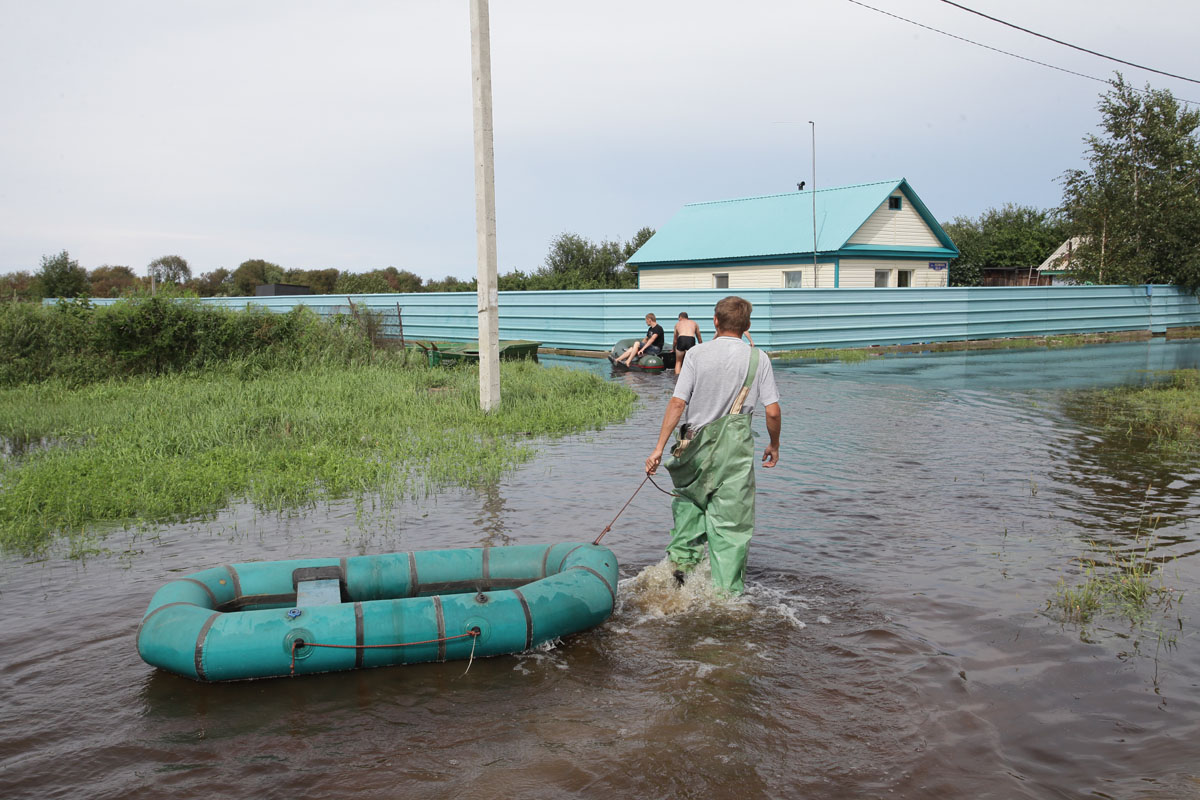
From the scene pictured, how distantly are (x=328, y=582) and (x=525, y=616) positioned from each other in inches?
49.3

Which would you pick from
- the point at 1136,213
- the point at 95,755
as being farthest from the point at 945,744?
the point at 1136,213

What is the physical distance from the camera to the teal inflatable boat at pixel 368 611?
4504 mm

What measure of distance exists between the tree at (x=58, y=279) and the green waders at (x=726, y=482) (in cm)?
A: 5100

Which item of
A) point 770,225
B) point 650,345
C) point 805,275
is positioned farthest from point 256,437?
point 770,225

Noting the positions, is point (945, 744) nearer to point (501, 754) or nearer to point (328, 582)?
point (501, 754)

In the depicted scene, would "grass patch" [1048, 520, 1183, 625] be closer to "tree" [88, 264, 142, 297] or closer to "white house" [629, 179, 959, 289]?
"white house" [629, 179, 959, 289]

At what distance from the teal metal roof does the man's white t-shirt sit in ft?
84.0

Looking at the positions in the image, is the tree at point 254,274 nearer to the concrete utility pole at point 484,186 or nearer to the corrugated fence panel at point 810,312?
the corrugated fence panel at point 810,312

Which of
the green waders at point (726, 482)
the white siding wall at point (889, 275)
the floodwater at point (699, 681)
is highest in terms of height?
the white siding wall at point (889, 275)

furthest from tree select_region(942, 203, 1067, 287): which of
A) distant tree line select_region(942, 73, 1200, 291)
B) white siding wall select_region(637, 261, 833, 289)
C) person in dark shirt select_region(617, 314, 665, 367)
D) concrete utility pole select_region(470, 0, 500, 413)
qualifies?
concrete utility pole select_region(470, 0, 500, 413)

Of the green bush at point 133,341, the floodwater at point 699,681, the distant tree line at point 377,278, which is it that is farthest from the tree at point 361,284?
the floodwater at point 699,681

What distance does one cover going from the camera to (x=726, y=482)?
538 centimetres

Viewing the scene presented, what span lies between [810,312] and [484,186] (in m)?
15.2

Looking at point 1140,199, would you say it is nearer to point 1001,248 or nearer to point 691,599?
point 1001,248
